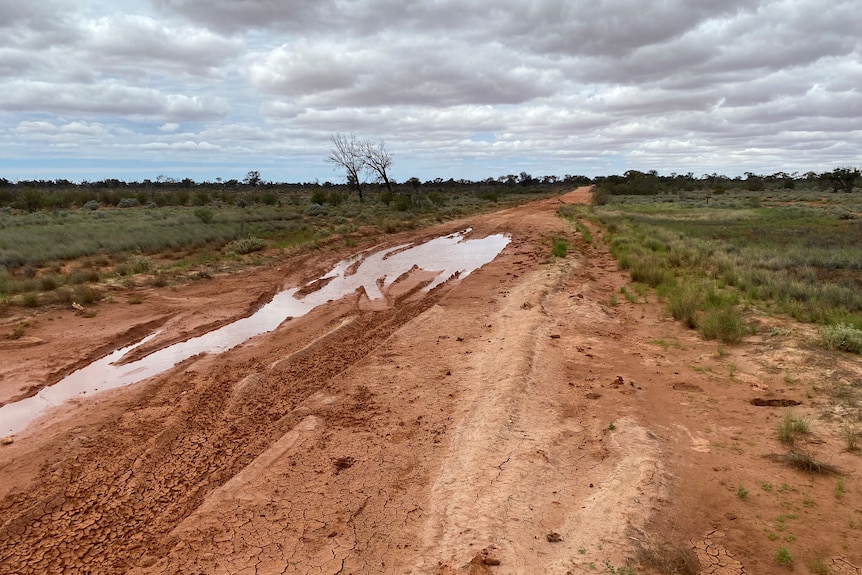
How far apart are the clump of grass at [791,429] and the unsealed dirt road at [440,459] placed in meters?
0.21

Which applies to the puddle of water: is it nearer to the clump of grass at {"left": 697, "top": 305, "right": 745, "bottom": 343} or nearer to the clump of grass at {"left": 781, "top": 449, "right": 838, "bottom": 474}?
the clump of grass at {"left": 697, "top": 305, "right": 745, "bottom": 343}

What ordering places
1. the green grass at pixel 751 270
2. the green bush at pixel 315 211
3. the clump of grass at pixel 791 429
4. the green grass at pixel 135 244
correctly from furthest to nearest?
the green bush at pixel 315 211
the green grass at pixel 135 244
the green grass at pixel 751 270
the clump of grass at pixel 791 429

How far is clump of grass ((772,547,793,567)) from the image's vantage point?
3.96 meters

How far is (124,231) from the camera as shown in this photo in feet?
74.8

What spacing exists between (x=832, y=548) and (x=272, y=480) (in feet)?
16.2

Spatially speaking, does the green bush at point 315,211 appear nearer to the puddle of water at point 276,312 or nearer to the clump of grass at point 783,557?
the puddle of water at point 276,312

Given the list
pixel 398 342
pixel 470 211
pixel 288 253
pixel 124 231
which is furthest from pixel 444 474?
pixel 470 211

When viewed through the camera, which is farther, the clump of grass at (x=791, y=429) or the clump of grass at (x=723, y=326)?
the clump of grass at (x=723, y=326)

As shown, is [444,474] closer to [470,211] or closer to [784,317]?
[784,317]

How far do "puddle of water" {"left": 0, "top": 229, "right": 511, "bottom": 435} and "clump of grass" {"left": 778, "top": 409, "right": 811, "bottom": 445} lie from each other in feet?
28.8

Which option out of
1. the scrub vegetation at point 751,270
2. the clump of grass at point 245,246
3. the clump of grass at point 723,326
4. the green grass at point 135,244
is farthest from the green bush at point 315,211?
the clump of grass at point 723,326

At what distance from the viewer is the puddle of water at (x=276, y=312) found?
309 inches

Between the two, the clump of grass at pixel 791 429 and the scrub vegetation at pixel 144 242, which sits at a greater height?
the scrub vegetation at pixel 144 242

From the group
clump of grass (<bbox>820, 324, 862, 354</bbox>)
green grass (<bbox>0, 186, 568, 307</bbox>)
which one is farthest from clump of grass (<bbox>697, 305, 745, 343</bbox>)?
green grass (<bbox>0, 186, 568, 307</bbox>)
